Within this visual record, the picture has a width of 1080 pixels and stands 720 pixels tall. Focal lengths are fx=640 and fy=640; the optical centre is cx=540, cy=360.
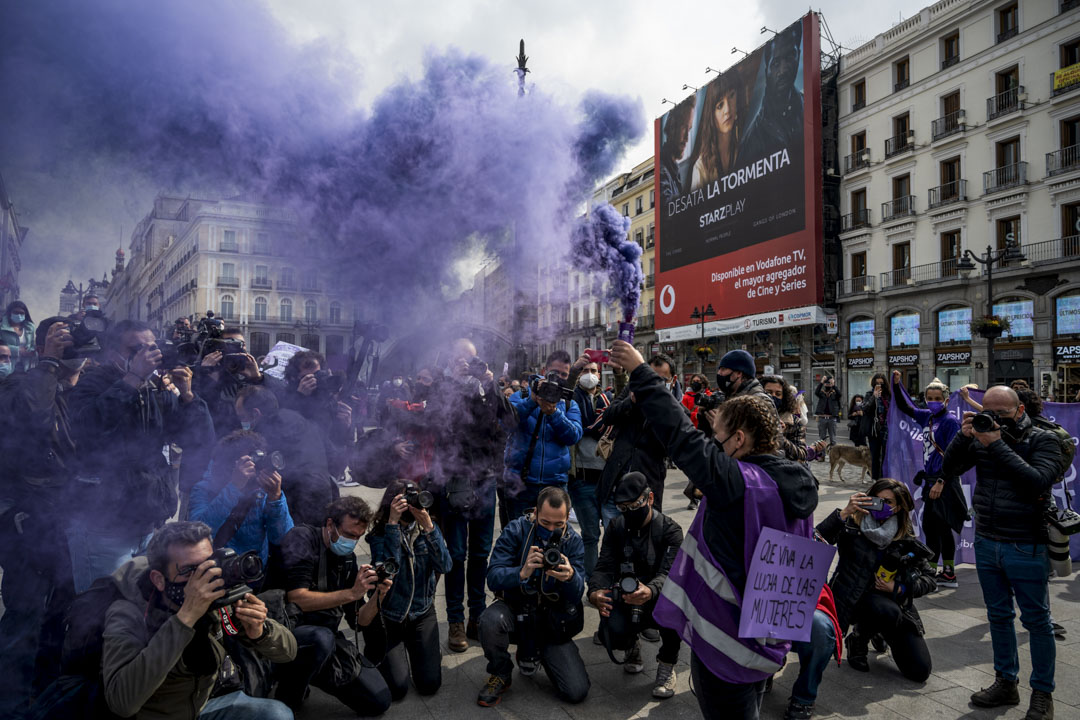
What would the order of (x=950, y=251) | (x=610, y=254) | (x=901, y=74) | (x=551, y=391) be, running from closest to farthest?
(x=551, y=391) < (x=610, y=254) < (x=950, y=251) < (x=901, y=74)

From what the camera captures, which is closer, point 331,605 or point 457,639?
point 331,605

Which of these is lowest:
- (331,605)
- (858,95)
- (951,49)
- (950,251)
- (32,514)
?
(331,605)

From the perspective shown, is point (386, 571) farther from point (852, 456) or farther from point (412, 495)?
point (852, 456)

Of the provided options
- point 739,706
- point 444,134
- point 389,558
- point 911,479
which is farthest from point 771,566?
point 911,479

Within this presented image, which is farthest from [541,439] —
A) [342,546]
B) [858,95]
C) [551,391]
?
[858,95]

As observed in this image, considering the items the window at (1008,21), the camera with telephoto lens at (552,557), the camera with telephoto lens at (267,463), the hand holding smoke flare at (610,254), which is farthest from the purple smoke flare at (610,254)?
the window at (1008,21)

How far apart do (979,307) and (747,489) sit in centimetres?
2786

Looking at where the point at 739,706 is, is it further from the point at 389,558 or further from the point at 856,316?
the point at 856,316

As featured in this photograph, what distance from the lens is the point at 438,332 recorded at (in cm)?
645

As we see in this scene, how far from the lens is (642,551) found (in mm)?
4074

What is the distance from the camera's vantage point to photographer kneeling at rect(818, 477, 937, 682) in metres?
3.98

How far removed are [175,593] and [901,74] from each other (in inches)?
1361

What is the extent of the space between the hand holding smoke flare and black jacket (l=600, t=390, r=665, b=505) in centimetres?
371

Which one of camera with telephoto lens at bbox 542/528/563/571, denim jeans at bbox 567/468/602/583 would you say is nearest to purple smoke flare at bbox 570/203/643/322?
denim jeans at bbox 567/468/602/583
